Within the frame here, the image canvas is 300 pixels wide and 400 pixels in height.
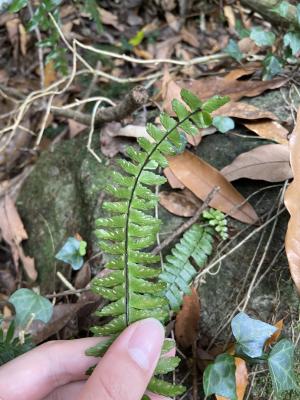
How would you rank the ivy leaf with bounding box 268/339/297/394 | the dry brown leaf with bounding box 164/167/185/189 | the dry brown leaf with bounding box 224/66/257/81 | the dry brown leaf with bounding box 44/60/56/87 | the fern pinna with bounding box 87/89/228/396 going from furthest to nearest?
the dry brown leaf with bounding box 44/60/56/87
the dry brown leaf with bounding box 224/66/257/81
the dry brown leaf with bounding box 164/167/185/189
the ivy leaf with bounding box 268/339/297/394
the fern pinna with bounding box 87/89/228/396

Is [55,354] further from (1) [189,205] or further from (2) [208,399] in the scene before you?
(1) [189,205]

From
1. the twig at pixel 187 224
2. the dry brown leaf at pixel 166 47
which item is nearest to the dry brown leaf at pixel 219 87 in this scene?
the twig at pixel 187 224

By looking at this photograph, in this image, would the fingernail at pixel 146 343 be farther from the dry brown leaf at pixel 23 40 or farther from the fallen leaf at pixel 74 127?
the dry brown leaf at pixel 23 40

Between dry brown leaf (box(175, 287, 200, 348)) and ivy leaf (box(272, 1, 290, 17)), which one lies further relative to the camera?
ivy leaf (box(272, 1, 290, 17))

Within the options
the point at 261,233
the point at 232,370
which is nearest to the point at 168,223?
the point at 261,233

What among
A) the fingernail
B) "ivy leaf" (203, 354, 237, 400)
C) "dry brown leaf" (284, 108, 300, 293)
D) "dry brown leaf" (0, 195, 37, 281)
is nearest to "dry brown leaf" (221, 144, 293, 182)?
"dry brown leaf" (284, 108, 300, 293)

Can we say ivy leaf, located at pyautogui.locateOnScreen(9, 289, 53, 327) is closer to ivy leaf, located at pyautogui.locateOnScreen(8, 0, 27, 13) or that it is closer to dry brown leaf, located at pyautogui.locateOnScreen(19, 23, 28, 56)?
ivy leaf, located at pyautogui.locateOnScreen(8, 0, 27, 13)
